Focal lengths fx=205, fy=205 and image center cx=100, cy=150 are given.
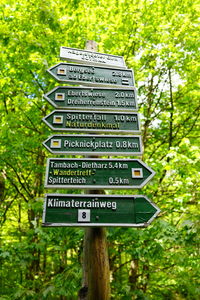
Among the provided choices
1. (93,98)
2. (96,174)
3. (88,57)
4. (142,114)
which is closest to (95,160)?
(96,174)

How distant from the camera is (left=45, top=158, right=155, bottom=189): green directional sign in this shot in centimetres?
207

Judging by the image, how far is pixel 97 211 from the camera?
1941 mm

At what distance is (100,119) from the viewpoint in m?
2.54

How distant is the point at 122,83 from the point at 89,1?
4322 mm

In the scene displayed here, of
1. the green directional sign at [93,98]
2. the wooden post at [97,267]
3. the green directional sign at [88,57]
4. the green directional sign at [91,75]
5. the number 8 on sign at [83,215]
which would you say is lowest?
the wooden post at [97,267]

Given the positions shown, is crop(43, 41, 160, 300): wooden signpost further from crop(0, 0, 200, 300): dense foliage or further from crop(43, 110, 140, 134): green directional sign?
crop(0, 0, 200, 300): dense foliage

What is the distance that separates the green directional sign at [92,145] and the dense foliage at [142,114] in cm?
177

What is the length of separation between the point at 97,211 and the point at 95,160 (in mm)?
534

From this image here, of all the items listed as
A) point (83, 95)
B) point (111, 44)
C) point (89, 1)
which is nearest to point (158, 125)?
point (111, 44)

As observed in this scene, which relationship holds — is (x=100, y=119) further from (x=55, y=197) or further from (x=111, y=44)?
(x=111, y=44)

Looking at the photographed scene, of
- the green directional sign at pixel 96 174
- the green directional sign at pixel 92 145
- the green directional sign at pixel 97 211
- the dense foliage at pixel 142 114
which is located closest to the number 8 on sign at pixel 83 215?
the green directional sign at pixel 97 211

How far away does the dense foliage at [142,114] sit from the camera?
395 cm

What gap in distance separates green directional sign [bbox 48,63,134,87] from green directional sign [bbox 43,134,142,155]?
840 mm

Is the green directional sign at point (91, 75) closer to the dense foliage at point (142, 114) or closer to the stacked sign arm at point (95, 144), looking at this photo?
the stacked sign arm at point (95, 144)
